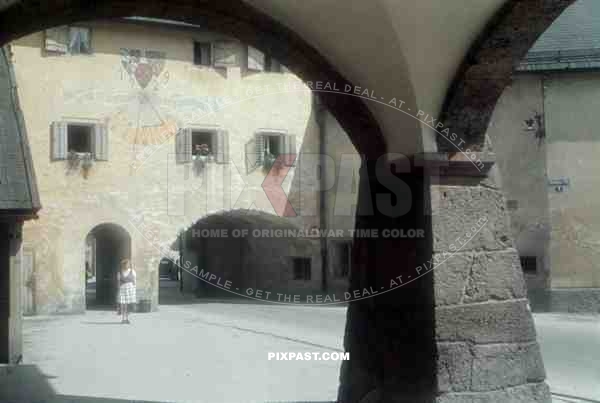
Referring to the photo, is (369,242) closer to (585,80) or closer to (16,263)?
(16,263)

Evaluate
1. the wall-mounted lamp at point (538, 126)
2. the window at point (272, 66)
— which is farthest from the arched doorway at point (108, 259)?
the wall-mounted lamp at point (538, 126)

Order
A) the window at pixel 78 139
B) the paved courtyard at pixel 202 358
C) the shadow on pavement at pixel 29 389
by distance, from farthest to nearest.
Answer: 1. the window at pixel 78 139
2. the paved courtyard at pixel 202 358
3. the shadow on pavement at pixel 29 389

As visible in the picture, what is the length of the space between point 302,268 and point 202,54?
5.90 m

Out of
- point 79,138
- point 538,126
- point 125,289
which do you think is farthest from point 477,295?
point 79,138

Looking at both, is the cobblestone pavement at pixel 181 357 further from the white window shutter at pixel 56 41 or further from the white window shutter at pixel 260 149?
the white window shutter at pixel 56 41

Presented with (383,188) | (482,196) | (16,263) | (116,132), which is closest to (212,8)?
(383,188)

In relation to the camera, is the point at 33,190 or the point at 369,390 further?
the point at 33,190

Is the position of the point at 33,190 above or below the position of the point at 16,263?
above

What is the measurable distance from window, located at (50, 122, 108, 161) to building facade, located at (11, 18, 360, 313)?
0.07 feet

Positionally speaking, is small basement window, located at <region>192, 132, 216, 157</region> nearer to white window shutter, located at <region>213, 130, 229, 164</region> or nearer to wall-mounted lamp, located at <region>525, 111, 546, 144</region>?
white window shutter, located at <region>213, 130, 229, 164</region>

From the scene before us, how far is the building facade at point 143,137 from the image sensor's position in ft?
53.3

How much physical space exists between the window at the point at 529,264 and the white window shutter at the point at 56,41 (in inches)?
424

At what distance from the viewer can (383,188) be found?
4652 millimetres

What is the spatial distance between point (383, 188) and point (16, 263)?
587 cm
